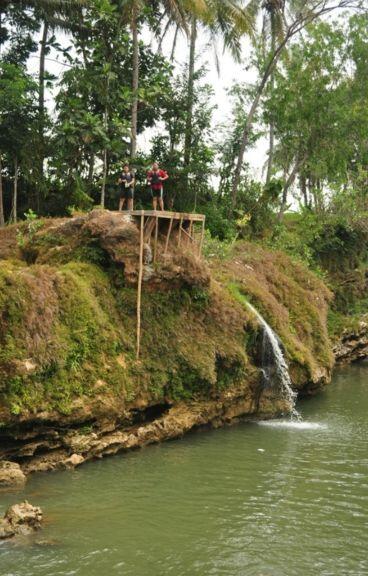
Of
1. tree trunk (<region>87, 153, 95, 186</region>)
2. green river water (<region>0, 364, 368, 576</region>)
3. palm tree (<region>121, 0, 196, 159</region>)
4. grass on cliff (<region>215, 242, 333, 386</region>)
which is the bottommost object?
green river water (<region>0, 364, 368, 576</region>)

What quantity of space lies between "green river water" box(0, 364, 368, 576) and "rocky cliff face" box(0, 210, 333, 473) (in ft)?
2.16

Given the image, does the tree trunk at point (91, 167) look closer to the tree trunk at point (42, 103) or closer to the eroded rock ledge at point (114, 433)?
the tree trunk at point (42, 103)

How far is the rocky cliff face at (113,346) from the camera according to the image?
10.8 meters

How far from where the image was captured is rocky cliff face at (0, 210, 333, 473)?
426 inches

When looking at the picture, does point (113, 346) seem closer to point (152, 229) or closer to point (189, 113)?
point (152, 229)

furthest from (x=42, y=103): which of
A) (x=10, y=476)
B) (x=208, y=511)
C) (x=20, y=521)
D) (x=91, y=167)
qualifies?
(x=20, y=521)

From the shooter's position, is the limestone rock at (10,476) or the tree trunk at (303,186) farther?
the tree trunk at (303,186)

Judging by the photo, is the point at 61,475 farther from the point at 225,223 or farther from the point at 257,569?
the point at 225,223

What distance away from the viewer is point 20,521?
8.06 metres

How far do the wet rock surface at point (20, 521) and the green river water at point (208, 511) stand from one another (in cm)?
15

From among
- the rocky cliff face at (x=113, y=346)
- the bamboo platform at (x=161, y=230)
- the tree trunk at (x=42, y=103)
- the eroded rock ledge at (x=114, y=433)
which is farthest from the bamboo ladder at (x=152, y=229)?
the tree trunk at (x=42, y=103)

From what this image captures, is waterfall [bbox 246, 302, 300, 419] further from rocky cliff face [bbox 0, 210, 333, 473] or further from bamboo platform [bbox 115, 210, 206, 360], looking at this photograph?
bamboo platform [bbox 115, 210, 206, 360]

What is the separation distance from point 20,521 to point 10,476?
6.22ft

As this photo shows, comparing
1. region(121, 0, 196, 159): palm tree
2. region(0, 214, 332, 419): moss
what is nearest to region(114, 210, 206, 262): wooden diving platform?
region(0, 214, 332, 419): moss
